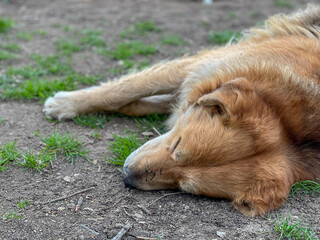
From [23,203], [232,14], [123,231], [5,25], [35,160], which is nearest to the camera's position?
[123,231]

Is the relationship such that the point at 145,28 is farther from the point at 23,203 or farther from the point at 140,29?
the point at 23,203

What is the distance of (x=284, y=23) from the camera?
445 cm

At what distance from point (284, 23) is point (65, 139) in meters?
2.60

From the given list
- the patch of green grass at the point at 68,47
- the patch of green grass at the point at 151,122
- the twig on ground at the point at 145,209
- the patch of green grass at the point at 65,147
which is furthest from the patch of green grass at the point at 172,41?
the twig on ground at the point at 145,209

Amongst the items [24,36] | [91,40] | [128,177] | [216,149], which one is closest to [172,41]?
[91,40]

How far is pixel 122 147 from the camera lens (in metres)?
3.92

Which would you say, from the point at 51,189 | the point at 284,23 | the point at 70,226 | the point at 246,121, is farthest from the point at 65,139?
the point at 284,23

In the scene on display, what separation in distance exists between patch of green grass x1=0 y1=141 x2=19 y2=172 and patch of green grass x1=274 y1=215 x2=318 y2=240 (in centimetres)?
223

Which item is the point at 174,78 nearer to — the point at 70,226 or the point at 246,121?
the point at 246,121

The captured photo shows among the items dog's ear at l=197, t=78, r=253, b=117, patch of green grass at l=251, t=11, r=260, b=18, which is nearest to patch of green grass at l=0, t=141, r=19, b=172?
dog's ear at l=197, t=78, r=253, b=117

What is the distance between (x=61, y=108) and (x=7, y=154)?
1007mm

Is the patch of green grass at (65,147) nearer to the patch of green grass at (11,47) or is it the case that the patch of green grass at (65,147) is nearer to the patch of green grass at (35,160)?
the patch of green grass at (35,160)

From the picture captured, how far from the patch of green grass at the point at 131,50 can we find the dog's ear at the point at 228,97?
3208 millimetres

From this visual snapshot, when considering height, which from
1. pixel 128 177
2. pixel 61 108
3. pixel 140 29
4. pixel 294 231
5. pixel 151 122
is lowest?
pixel 294 231
